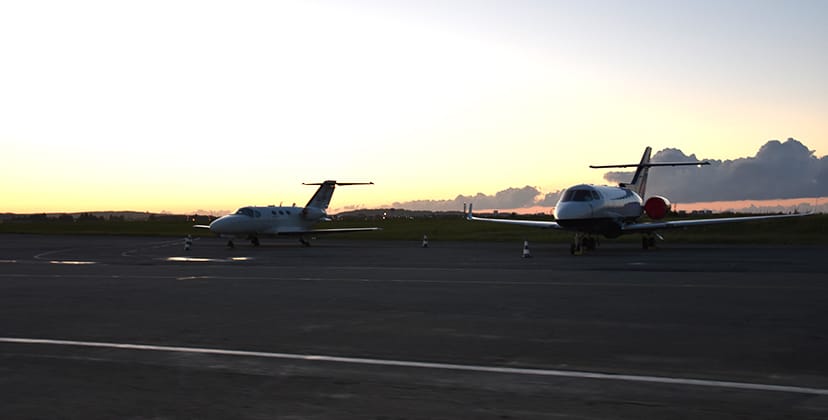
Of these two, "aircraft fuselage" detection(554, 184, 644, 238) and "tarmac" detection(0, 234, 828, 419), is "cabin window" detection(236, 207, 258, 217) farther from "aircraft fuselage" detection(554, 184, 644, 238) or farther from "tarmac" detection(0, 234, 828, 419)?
"tarmac" detection(0, 234, 828, 419)

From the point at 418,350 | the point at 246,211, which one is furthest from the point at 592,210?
the point at 418,350

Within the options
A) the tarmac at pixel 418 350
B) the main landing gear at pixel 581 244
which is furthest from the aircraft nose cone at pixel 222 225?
the tarmac at pixel 418 350

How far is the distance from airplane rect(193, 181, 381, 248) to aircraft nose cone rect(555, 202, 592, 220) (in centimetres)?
1232

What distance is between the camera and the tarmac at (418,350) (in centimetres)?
699

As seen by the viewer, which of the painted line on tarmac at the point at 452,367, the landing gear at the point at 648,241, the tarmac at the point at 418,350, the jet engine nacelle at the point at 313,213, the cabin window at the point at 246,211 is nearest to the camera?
the tarmac at the point at 418,350

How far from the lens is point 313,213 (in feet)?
176

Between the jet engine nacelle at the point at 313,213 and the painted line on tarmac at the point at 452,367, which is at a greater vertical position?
the jet engine nacelle at the point at 313,213

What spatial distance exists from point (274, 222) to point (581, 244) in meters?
20.5

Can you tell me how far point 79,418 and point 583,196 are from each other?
3563 cm

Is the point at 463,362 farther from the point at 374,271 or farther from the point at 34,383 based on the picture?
the point at 374,271

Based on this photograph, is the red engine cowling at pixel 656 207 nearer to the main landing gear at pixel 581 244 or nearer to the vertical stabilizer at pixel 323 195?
the main landing gear at pixel 581 244

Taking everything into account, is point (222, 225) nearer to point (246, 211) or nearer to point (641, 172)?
point (246, 211)

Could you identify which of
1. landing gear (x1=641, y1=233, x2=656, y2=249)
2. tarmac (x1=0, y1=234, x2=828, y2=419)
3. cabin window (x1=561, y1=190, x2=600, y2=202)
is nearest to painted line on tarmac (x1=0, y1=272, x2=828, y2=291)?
tarmac (x1=0, y1=234, x2=828, y2=419)

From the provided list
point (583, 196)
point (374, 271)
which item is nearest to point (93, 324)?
point (374, 271)
